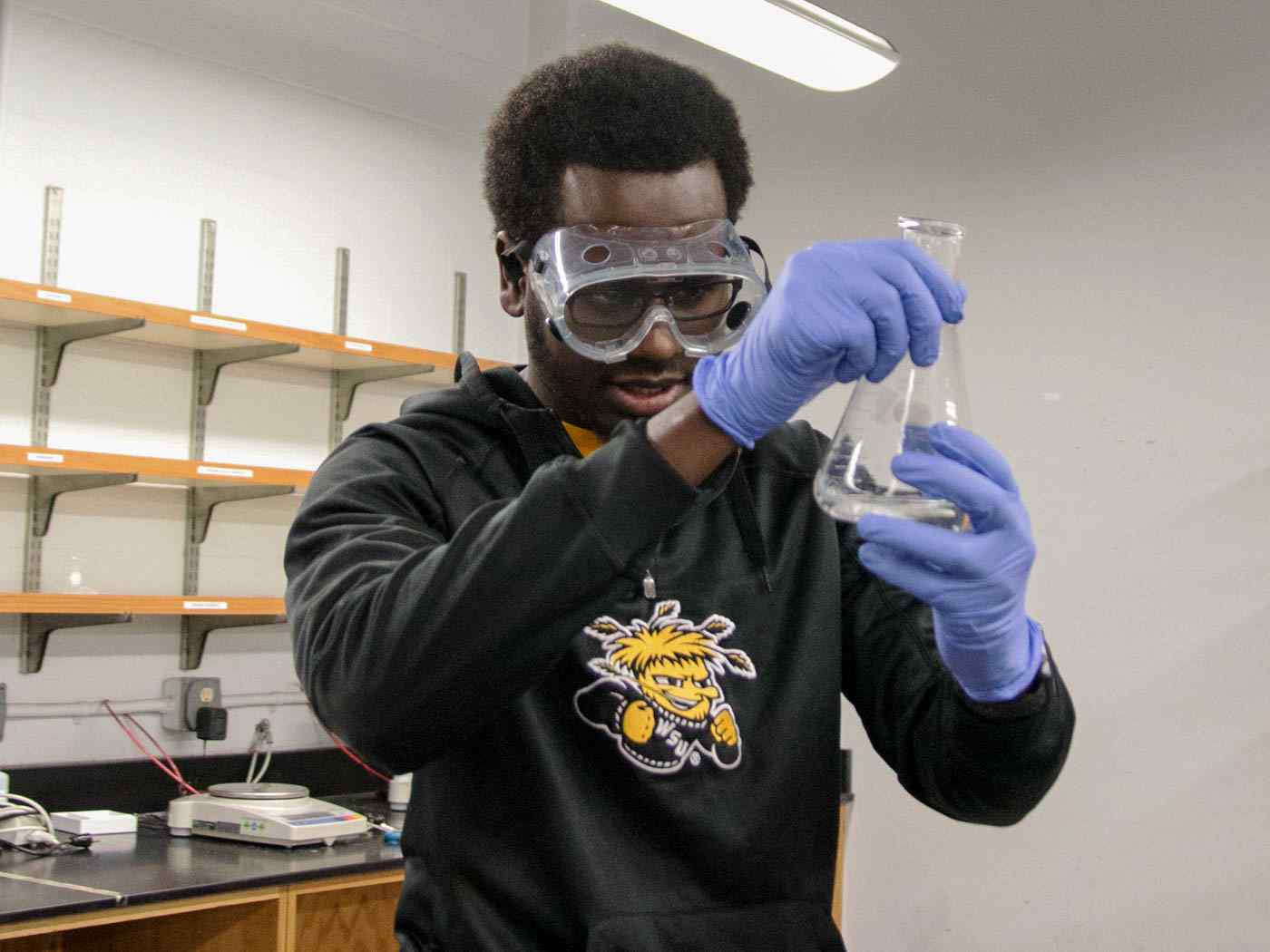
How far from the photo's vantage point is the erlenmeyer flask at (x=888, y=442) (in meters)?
0.99

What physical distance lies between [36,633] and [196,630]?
441mm

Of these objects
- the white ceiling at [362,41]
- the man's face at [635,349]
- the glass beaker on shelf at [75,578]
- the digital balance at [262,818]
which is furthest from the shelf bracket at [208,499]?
the man's face at [635,349]

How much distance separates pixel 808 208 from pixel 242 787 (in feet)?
8.52

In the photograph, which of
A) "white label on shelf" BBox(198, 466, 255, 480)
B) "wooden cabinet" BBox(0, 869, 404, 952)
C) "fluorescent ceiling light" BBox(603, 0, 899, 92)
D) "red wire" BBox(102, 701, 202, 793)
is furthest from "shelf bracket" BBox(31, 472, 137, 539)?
"fluorescent ceiling light" BBox(603, 0, 899, 92)

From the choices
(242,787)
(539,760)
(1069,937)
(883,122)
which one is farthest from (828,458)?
(883,122)

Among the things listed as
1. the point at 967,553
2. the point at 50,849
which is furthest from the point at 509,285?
the point at 50,849

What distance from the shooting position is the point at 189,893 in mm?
2486

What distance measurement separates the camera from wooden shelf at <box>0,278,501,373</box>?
3145mm

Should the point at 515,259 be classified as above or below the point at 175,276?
below

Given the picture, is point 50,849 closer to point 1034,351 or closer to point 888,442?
point 888,442

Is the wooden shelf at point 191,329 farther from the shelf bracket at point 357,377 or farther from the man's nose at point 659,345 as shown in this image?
the man's nose at point 659,345

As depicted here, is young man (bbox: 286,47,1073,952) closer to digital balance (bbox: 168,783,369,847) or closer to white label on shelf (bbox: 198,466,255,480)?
digital balance (bbox: 168,783,369,847)

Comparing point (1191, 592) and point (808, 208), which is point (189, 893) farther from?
point (808, 208)

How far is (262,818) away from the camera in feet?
9.77
